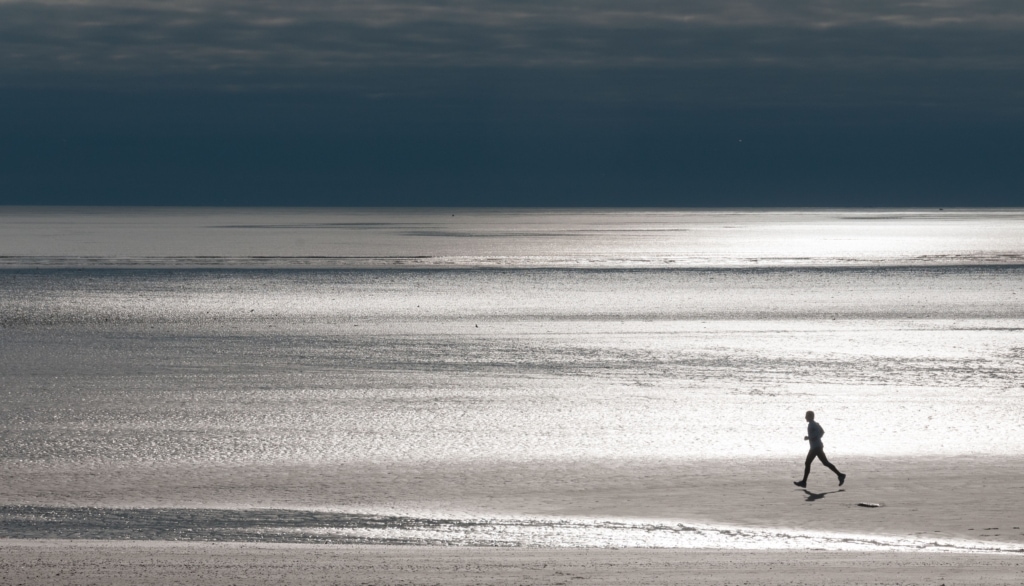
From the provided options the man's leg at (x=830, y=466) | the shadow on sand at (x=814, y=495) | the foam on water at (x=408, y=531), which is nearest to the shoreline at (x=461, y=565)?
the foam on water at (x=408, y=531)

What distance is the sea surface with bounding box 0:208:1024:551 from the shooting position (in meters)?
→ 16.0

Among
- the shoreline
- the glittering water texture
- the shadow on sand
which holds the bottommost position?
the glittering water texture

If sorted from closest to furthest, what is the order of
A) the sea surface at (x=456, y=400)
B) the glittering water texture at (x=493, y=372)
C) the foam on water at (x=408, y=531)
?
the foam on water at (x=408, y=531), the sea surface at (x=456, y=400), the glittering water texture at (x=493, y=372)

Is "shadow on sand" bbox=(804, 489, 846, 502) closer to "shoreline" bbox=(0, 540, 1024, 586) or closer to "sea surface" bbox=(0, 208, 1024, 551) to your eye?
"sea surface" bbox=(0, 208, 1024, 551)

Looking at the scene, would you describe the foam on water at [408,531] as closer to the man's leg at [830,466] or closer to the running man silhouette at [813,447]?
the running man silhouette at [813,447]

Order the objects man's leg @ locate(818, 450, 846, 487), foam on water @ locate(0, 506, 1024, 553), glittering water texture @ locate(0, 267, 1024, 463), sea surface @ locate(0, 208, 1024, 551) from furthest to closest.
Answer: glittering water texture @ locate(0, 267, 1024, 463) < man's leg @ locate(818, 450, 846, 487) < sea surface @ locate(0, 208, 1024, 551) < foam on water @ locate(0, 506, 1024, 553)

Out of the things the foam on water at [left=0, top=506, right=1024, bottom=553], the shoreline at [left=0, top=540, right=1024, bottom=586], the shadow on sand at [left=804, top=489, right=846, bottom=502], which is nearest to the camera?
the shoreline at [left=0, top=540, right=1024, bottom=586]

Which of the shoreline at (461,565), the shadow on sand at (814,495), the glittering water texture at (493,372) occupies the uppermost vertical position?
the shoreline at (461,565)

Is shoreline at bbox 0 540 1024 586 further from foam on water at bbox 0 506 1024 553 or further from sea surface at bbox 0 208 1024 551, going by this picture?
sea surface at bbox 0 208 1024 551

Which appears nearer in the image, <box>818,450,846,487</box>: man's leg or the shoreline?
the shoreline

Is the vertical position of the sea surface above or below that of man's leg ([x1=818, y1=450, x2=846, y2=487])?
below

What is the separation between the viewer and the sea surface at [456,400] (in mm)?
15984

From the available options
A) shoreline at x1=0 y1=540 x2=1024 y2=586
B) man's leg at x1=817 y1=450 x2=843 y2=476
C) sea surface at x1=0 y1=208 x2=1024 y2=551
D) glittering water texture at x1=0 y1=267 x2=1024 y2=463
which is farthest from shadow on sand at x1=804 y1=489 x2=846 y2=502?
shoreline at x1=0 y1=540 x2=1024 y2=586

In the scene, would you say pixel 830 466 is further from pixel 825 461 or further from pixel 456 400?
pixel 456 400
